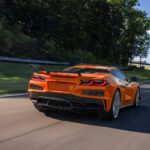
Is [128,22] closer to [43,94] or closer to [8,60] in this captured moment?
[8,60]

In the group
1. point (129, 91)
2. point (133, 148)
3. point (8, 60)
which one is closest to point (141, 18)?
point (8, 60)

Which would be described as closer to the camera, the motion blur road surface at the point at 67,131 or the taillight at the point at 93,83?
the motion blur road surface at the point at 67,131

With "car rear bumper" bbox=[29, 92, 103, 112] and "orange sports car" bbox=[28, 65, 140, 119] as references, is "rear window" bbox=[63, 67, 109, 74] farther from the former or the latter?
"car rear bumper" bbox=[29, 92, 103, 112]

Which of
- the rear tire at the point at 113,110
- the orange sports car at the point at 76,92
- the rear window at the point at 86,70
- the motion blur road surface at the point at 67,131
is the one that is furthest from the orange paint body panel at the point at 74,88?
the rear window at the point at 86,70

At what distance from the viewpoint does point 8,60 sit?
30969 millimetres

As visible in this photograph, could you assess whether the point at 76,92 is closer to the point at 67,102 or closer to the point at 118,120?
the point at 67,102

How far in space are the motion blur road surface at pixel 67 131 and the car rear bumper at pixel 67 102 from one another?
287 millimetres

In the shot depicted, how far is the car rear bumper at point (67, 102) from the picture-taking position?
1058 cm

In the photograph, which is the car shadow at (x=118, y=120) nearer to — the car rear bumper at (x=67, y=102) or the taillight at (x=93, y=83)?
the car rear bumper at (x=67, y=102)

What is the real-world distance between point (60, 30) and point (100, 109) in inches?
1543

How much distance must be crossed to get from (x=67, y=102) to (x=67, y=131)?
1475mm

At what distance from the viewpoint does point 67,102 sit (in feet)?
34.9

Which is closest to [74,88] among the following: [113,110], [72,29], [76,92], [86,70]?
[76,92]

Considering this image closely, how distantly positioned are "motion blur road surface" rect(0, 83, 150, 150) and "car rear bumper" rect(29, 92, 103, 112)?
0.29m
